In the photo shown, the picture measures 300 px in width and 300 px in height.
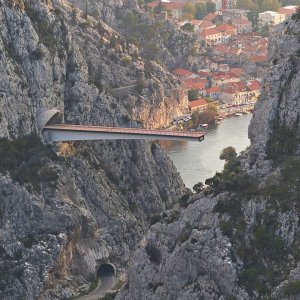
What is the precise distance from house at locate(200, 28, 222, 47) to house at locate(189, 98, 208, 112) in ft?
65.1

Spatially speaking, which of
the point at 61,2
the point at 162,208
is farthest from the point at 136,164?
the point at 61,2

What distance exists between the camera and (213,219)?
47688 millimetres

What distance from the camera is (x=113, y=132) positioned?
63312 millimetres

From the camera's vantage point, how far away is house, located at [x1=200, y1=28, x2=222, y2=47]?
12109 cm

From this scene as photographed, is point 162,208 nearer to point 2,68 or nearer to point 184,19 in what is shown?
point 2,68

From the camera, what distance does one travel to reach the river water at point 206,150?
77.1m

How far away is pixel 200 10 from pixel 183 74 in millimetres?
29583

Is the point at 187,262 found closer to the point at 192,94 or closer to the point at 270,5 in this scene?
the point at 192,94

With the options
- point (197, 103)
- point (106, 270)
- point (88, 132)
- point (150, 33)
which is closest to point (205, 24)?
point (150, 33)

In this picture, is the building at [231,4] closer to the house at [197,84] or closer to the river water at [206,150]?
the house at [197,84]

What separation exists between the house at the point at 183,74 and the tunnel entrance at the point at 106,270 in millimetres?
48019

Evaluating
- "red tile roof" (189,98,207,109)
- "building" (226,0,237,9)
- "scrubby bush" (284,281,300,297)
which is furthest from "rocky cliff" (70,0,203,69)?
"scrubby bush" (284,281,300,297)

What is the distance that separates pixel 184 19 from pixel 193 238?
82925mm

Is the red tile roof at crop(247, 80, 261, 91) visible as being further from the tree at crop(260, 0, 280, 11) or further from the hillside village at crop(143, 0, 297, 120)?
the tree at crop(260, 0, 280, 11)
